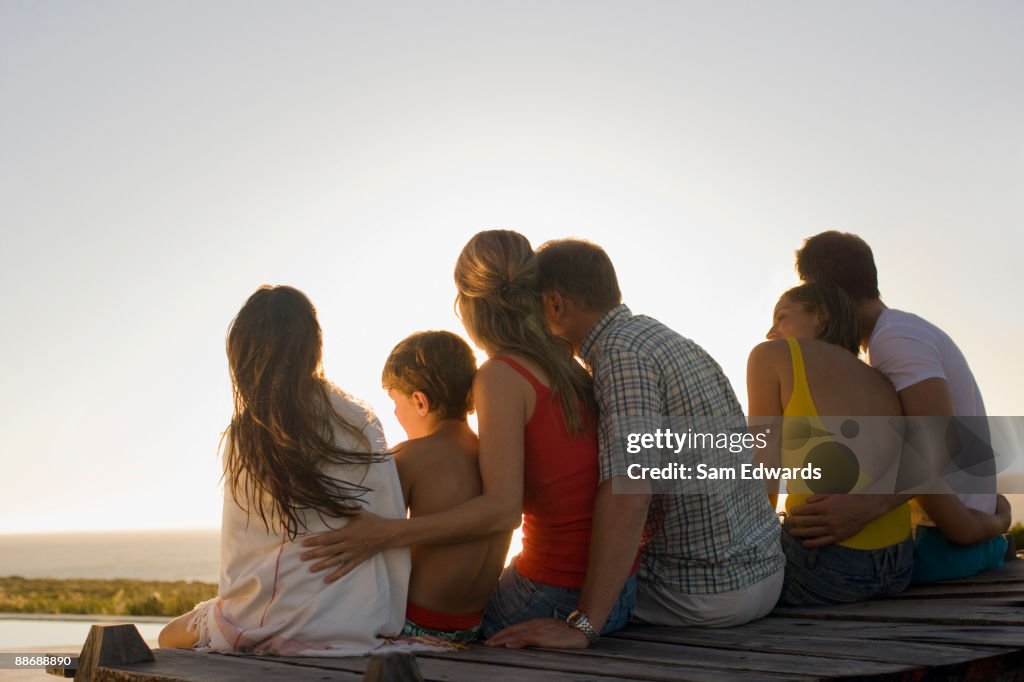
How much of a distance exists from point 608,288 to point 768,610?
1.19 metres

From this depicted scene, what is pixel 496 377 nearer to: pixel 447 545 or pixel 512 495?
pixel 512 495

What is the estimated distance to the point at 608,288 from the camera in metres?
3.20

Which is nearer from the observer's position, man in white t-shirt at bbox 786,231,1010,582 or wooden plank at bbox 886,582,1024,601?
wooden plank at bbox 886,582,1024,601

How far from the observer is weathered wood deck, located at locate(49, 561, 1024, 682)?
2.03m

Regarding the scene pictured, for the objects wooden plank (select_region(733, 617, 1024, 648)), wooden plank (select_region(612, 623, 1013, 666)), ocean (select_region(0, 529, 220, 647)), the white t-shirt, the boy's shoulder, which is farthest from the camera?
ocean (select_region(0, 529, 220, 647))

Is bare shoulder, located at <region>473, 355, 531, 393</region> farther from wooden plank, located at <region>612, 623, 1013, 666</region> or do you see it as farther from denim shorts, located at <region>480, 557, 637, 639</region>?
wooden plank, located at <region>612, 623, 1013, 666</region>

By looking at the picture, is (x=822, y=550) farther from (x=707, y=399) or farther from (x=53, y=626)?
(x=53, y=626)

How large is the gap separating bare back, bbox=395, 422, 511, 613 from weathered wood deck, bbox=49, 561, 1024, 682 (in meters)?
0.35

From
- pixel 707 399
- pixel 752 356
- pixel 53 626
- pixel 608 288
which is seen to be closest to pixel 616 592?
pixel 707 399

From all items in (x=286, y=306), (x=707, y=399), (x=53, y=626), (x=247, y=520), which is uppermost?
(x=286, y=306)

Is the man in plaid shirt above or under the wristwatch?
above

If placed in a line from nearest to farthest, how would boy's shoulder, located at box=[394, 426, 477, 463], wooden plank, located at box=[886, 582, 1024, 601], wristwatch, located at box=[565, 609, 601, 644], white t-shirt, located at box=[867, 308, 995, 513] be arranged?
1. wristwatch, located at box=[565, 609, 601, 644]
2. boy's shoulder, located at box=[394, 426, 477, 463]
3. wooden plank, located at box=[886, 582, 1024, 601]
4. white t-shirt, located at box=[867, 308, 995, 513]

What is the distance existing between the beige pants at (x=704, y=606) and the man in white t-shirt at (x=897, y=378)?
14.3 inches

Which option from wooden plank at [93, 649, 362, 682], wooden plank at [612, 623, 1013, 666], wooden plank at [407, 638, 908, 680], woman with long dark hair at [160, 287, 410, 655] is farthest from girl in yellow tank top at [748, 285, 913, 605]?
wooden plank at [93, 649, 362, 682]
